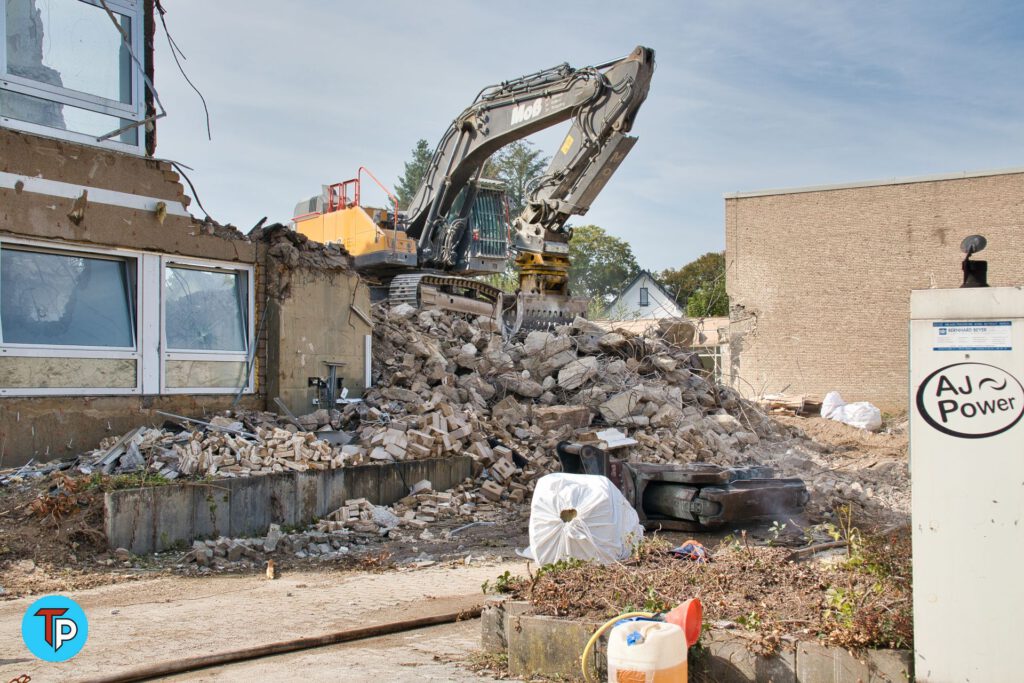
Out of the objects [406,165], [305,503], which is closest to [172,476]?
[305,503]

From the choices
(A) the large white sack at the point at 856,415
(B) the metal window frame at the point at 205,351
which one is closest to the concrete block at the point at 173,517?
(B) the metal window frame at the point at 205,351

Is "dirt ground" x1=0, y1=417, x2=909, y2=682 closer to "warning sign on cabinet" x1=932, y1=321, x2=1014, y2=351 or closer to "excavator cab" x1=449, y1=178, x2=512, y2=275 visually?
"warning sign on cabinet" x1=932, y1=321, x2=1014, y2=351

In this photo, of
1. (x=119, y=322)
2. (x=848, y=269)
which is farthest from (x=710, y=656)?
(x=848, y=269)

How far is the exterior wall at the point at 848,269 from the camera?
24719 millimetres

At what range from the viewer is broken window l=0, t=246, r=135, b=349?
1006 centimetres

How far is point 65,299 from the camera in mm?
10562

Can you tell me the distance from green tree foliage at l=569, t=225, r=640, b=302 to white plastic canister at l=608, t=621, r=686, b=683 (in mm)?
59955

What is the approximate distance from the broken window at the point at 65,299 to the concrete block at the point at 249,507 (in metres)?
2.60

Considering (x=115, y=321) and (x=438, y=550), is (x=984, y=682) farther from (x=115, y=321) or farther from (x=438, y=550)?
(x=115, y=321)

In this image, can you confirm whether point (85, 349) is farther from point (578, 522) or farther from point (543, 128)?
point (543, 128)

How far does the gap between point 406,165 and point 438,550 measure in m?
55.9

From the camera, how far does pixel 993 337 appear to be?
420 centimetres

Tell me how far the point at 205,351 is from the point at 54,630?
250 inches

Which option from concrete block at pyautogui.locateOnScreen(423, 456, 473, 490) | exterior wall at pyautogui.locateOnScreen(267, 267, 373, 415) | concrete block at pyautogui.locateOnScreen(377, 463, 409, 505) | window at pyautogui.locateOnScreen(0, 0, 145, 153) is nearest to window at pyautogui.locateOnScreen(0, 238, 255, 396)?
exterior wall at pyautogui.locateOnScreen(267, 267, 373, 415)
